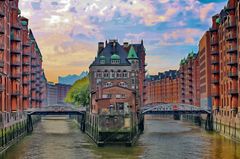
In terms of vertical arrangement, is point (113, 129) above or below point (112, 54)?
below

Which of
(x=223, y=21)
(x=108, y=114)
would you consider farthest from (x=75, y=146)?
(x=223, y=21)

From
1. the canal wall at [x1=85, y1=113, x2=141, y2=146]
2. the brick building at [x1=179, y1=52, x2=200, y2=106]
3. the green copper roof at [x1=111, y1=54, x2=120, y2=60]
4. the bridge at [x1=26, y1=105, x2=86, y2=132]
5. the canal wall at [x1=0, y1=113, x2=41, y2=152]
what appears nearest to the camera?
the canal wall at [x1=0, y1=113, x2=41, y2=152]

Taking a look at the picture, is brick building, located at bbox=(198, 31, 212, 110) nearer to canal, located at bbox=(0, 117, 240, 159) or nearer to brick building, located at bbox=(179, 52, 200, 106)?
brick building, located at bbox=(179, 52, 200, 106)

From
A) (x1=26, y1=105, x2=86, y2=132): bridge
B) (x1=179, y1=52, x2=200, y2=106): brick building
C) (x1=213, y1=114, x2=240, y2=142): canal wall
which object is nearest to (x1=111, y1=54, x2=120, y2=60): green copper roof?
(x1=26, y1=105, x2=86, y2=132): bridge

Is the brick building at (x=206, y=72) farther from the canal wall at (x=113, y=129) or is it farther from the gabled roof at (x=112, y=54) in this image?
the canal wall at (x=113, y=129)

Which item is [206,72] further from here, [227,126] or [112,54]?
[227,126]

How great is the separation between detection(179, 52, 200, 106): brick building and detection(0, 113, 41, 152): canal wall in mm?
64586

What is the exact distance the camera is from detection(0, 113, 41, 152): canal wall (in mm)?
59559

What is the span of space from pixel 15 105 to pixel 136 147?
24.7 metres

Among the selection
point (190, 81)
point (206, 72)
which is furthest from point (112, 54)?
point (190, 81)

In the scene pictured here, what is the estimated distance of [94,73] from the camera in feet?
380

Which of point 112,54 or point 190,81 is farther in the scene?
point 190,81

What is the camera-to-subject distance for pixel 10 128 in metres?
67.2

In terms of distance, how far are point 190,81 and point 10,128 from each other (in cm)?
9459
